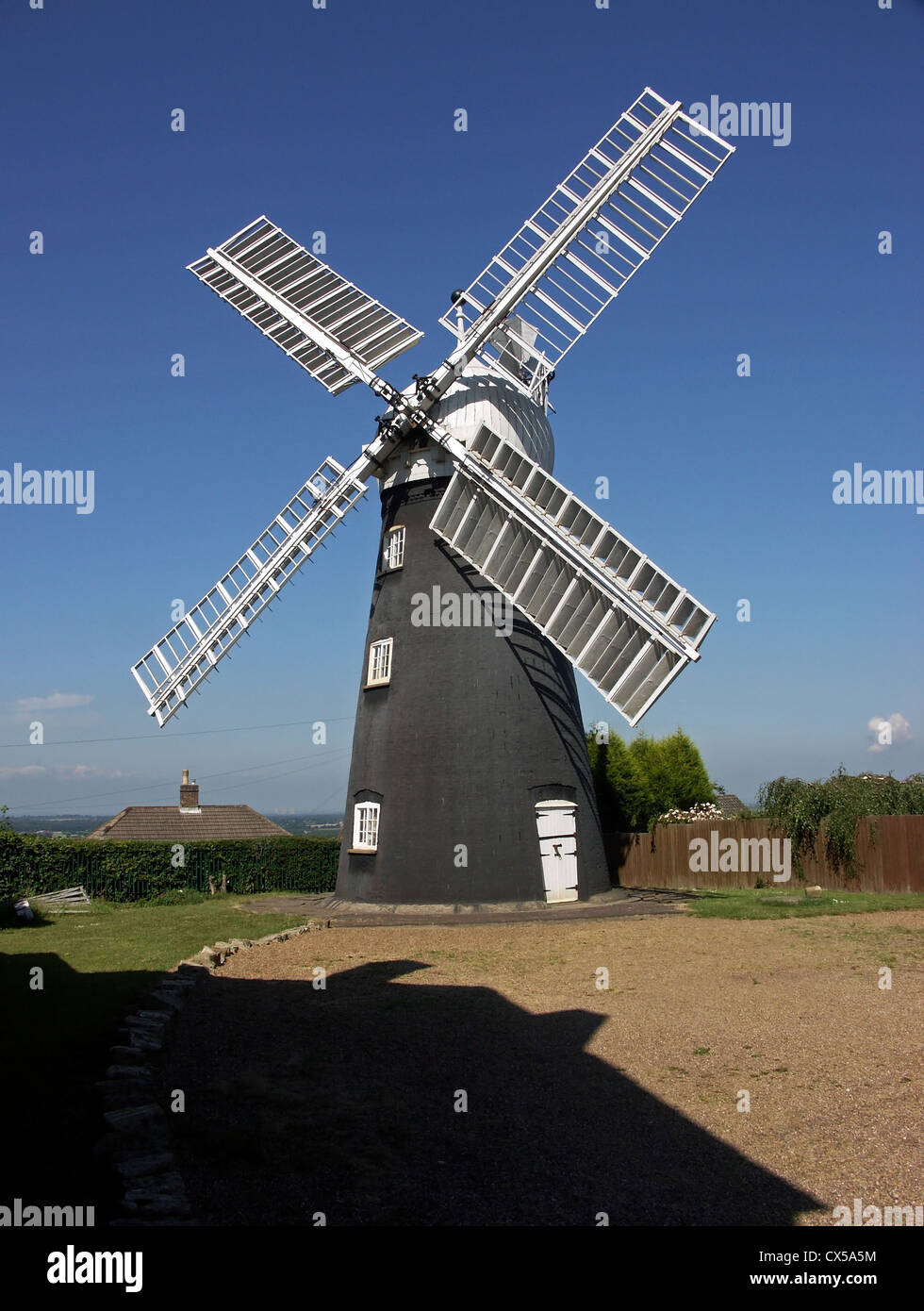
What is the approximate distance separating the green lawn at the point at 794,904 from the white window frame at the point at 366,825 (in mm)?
6568

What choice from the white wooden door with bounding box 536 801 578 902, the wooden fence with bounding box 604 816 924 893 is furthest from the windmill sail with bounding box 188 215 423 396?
the wooden fence with bounding box 604 816 924 893

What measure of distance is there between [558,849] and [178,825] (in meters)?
20.9

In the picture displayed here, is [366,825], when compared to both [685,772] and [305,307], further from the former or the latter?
[685,772]

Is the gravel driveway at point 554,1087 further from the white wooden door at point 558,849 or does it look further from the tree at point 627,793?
the tree at point 627,793

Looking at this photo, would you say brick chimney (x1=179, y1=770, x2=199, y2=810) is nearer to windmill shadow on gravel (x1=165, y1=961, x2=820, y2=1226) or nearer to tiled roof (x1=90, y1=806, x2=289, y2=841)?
tiled roof (x1=90, y1=806, x2=289, y2=841)

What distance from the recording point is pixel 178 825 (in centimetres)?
3559

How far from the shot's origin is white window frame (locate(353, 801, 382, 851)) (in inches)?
776

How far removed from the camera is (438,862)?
18609 mm

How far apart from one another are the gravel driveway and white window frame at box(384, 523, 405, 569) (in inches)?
369

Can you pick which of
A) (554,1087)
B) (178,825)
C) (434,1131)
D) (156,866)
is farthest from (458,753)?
(178,825)

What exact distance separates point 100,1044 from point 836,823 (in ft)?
62.5

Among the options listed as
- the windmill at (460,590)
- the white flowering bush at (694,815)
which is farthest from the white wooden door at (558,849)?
the white flowering bush at (694,815)

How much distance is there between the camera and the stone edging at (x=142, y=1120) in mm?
4953
